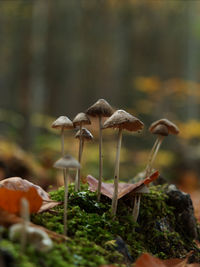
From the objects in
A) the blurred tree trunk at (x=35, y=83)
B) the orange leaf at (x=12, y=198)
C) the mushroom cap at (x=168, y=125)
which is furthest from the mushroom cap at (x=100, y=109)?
the blurred tree trunk at (x=35, y=83)

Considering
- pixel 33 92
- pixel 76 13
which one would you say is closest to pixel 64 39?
pixel 76 13

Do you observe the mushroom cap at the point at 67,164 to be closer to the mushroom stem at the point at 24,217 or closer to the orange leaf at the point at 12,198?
the orange leaf at the point at 12,198

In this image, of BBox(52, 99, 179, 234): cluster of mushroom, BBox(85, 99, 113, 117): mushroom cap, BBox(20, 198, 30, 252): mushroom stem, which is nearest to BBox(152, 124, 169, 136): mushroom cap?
BBox(52, 99, 179, 234): cluster of mushroom

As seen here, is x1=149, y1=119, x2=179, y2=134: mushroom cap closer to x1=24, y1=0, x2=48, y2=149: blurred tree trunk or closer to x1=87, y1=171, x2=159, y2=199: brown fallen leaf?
x1=87, y1=171, x2=159, y2=199: brown fallen leaf

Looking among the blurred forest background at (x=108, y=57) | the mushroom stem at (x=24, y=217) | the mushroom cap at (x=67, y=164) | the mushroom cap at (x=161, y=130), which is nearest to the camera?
the mushroom stem at (x=24, y=217)

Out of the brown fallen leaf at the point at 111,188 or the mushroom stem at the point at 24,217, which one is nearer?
the mushroom stem at the point at 24,217

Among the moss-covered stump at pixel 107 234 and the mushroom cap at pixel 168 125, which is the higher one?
the mushroom cap at pixel 168 125

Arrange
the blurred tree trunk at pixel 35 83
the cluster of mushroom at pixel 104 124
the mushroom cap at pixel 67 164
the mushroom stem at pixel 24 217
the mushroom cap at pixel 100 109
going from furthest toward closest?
the blurred tree trunk at pixel 35 83 < the mushroom cap at pixel 100 109 < the cluster of mushroom at pixel 104 124 < the mushroom cap at pixel 67 164 < the mushroom stem at pixel 24 217

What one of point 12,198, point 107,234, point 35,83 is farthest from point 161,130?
point 35,83

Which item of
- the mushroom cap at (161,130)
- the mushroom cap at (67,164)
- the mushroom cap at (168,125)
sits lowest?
the mushroom cap at (67,164)
